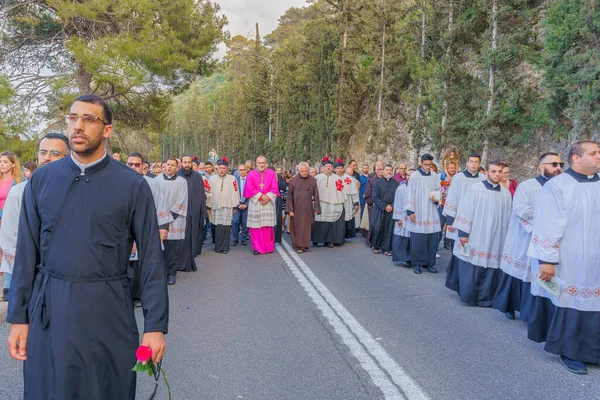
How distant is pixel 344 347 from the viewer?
4.90m

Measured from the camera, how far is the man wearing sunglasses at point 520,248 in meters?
5.84

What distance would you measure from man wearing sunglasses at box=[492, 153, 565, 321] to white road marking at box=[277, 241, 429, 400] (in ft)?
6.51

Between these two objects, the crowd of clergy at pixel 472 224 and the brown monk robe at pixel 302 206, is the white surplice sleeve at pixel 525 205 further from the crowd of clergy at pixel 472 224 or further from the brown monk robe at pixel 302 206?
the brown monk robe at pixel 302 206

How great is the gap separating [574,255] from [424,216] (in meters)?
4.50

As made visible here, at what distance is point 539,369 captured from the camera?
14.5 ft

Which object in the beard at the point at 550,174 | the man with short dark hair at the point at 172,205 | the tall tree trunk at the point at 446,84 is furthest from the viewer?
the tall tree trunk at the point at 446,84

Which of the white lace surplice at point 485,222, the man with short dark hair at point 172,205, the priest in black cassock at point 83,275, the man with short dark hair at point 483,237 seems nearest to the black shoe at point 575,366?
the man with short dark hair at point 483,237

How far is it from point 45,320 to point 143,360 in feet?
1.68

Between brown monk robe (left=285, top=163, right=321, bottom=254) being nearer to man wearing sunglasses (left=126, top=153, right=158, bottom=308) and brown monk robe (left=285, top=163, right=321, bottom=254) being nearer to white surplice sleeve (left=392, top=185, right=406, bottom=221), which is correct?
white surplice sleeve (left=392, top=185, right=406, bottom=221)

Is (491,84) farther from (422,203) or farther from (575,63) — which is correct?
(422,203)

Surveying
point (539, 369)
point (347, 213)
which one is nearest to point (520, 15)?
point (347, 213)

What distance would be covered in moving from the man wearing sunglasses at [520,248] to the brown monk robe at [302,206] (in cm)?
582

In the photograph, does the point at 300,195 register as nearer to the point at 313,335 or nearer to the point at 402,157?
the point at 313,335

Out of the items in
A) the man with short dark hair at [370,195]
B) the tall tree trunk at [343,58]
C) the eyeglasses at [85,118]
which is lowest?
the man with short dark hair at [370,195]
